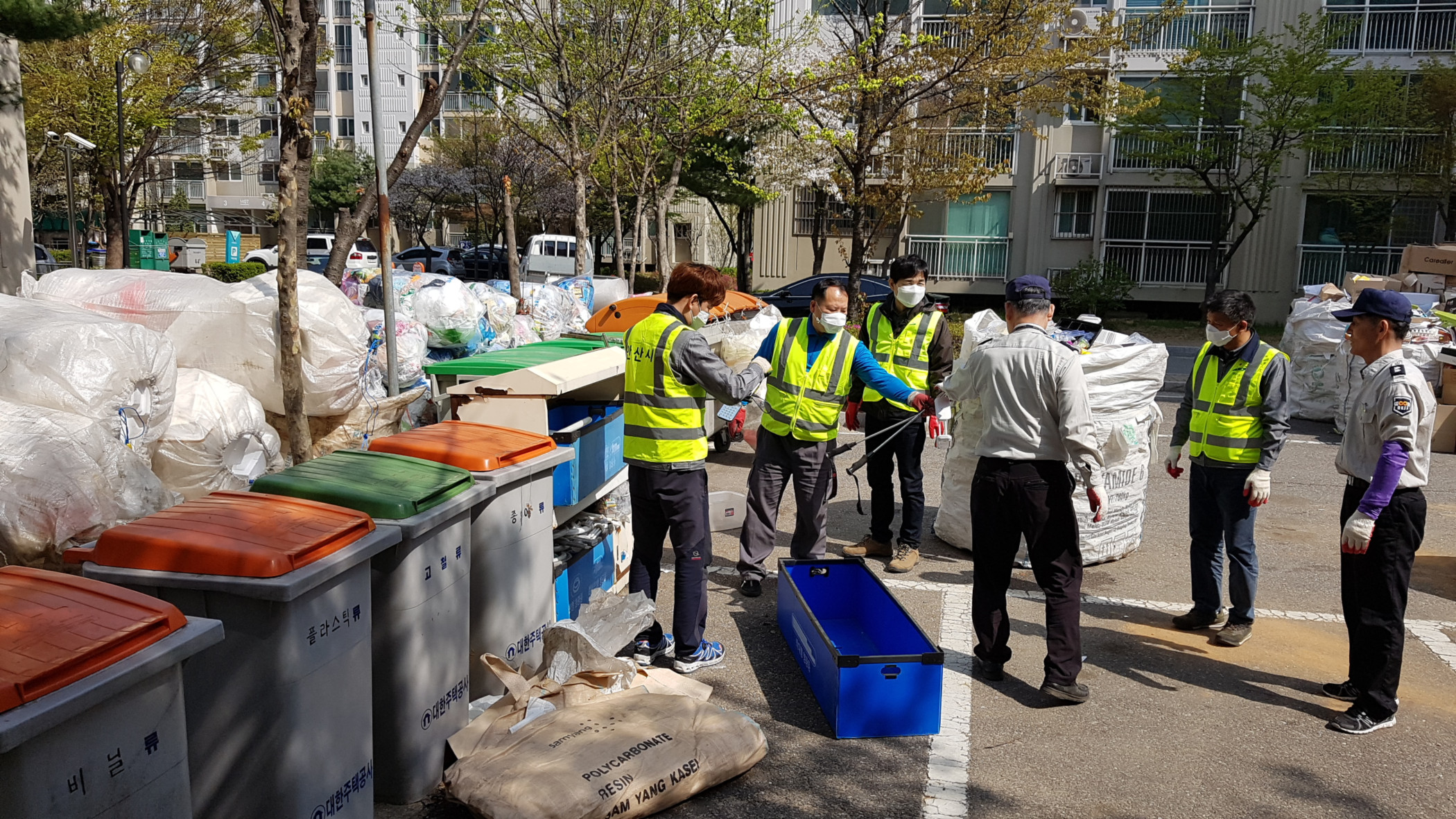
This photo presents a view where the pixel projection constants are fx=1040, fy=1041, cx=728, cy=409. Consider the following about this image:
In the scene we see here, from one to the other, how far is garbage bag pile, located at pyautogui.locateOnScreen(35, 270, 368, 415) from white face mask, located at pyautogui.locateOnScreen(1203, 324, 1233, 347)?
4.71 m

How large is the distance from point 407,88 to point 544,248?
74.7ft

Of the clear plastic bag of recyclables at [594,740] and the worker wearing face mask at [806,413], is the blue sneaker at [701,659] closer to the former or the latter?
the clear plastic bag of recyclables at [594,740]

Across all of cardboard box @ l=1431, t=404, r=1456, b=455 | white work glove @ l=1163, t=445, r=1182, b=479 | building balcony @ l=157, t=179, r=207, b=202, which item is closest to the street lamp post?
white work glove @ l=1163, t=445, r=1182, b=479

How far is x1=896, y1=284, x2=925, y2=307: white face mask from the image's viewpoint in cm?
623

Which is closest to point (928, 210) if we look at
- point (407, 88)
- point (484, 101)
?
point (484, 101)

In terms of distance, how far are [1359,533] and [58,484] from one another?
4.70 meters

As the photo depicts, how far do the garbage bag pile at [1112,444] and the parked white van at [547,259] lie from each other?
20920 mm

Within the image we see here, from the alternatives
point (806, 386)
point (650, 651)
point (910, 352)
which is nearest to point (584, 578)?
point (650, 651)

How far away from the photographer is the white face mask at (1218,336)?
16.4ft

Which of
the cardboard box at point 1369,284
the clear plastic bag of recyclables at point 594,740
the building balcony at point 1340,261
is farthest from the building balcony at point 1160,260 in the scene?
the clear plastic bag of recyclables at point 594,740

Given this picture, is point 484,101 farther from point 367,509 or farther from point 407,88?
point 367,509

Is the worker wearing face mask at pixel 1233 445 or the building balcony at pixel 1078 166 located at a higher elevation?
the building balcony at pixel 1078 166

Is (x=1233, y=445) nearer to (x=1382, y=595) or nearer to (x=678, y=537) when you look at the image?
(x=1382, y=595)

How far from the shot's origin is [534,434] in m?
4.38
